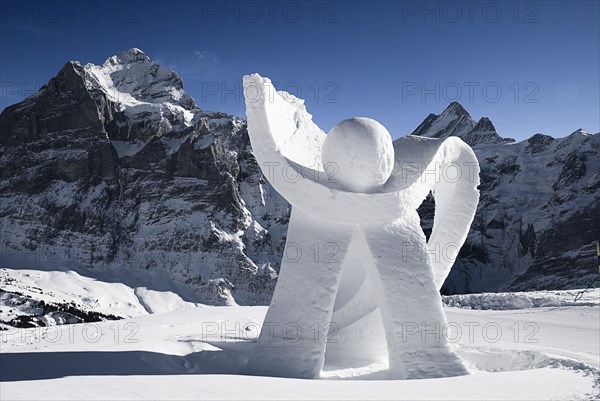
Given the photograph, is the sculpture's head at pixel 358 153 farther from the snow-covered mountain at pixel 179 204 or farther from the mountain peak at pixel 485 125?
the mountain peak at pixel 485 125

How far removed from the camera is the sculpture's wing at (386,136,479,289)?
453 inches

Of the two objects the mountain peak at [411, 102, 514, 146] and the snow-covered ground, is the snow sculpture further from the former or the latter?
the mountain peak at [411, 102, 514, 146]

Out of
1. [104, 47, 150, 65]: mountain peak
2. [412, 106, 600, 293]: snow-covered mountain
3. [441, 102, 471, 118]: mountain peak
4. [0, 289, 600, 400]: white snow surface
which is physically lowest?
[0, 289, 600, 400]: white snow surface

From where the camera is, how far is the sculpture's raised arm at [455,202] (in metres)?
12.8

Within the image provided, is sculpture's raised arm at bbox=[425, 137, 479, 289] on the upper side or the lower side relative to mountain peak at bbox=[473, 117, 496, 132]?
lower

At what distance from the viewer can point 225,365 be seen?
1027 centimetres

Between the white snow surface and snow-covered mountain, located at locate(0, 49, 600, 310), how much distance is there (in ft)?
354

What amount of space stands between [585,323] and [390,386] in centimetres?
1219

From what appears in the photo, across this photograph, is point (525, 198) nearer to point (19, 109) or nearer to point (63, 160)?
point (63, 160)

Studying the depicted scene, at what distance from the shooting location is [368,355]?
11781mm

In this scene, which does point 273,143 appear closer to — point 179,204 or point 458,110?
point 179,204

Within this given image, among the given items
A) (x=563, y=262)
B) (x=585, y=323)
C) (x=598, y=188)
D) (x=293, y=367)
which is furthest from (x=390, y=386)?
(x=598, y=188)

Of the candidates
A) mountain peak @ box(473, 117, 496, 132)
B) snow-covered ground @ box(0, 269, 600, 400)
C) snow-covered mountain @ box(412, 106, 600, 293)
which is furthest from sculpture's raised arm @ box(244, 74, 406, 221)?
mountain peak @ box(473, 117, 496, 132)

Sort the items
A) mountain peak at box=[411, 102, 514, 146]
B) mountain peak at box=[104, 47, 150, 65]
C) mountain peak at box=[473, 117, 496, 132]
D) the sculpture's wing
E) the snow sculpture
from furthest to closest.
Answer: mountain peak at box=[104, 47, 150, 65]
mountain peak at box=[473, 117, 496, 132]
mountain peak at box=[411, 102, 514, 146]
the sculpture's wing
the snow sculpture
